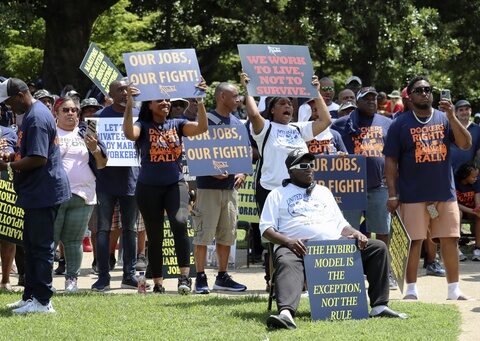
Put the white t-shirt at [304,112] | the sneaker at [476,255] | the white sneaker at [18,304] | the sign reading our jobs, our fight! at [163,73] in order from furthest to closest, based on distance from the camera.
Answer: the sneaker at [476,255] → the white t-shirt at [304,112] → the sign reading our jobs, our fight! at [163,73] → the white sneaker at [18,304]

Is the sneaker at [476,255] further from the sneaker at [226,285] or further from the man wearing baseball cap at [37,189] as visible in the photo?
the man wearing baseball cap at [37,189]

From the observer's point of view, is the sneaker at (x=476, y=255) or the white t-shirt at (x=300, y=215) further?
the sneaker at (x=476, y=255)

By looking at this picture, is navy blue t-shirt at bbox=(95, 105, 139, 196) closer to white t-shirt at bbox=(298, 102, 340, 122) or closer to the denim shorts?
white t-shirt at bbox=(298, 102, 340, 122)

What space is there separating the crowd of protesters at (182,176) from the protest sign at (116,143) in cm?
10

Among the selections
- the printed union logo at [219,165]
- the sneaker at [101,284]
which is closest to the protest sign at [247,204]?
the printed union logo at [219,165]

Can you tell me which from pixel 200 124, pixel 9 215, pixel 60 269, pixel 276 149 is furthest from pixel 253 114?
pixel 60 269

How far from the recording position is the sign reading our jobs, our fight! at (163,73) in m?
11.9

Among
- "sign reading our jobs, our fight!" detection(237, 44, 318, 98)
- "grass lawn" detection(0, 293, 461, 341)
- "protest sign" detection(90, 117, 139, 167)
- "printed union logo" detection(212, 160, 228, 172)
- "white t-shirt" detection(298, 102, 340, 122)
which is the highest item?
"sign reading our jobs, our fight!" detection(237, 44, 318, 98)

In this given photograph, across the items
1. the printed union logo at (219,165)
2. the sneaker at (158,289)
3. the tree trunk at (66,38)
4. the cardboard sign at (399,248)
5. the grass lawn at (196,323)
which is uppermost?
the tree trunk at (66,38)

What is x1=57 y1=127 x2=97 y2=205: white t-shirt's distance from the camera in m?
12.6

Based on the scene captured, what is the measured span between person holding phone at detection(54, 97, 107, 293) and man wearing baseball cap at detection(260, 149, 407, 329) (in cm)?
226

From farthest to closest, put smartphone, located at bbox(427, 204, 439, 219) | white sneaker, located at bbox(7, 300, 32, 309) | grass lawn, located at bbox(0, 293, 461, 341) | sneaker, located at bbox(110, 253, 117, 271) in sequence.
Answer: sneaker, located at bbox(110, 253, 117, 271), smartphone, located at bbox(427, 204, 439, 219), white sneaker, located at bbox(7, 300, 32, 309), grass lawn, located at bbox(0, 293, 461, 341)

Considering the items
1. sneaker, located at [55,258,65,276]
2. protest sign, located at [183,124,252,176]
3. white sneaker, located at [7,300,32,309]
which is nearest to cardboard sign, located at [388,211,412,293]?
protest sign, located at [183,124,252,176]

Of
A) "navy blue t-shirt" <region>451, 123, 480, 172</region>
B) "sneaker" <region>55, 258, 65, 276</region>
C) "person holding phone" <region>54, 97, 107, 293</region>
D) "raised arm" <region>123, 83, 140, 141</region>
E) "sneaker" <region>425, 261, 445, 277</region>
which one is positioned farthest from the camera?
"navy blue t-shirt" <region>451, 123, 480, 172</region>
